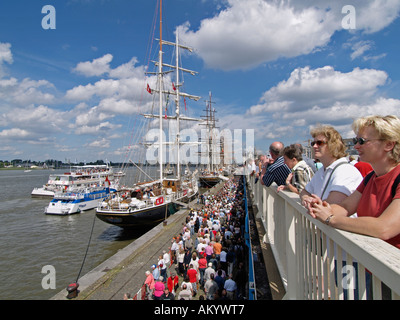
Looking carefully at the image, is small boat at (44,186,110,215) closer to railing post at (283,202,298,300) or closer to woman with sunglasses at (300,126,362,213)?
railing post at (283,202,298,300)

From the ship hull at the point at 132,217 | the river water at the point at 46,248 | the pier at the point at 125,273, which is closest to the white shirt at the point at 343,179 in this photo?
the pier at the point at 125,273

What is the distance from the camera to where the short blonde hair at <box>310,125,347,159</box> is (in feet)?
7.55

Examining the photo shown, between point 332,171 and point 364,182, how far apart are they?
37cm

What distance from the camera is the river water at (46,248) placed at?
1219 centimetres

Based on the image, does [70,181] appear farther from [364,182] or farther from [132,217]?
[364,182]

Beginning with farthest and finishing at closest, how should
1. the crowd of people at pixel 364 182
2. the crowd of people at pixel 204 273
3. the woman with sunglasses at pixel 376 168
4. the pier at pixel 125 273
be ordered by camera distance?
the pier at pixel 125 273, the crowd of people at pixel 204 273, the woman with sunglasses at pixel 376 168, the crowd of people at pixel 364 182

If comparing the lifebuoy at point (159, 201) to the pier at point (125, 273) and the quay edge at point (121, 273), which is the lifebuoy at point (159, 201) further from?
the pier at point (125, 273)

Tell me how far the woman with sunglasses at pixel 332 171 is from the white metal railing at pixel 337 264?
29 cm

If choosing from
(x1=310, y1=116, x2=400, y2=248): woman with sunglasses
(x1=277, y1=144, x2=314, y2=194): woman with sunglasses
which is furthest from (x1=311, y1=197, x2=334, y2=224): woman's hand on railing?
(x1=277, y1=144, x2=314, y2=194): woman with sunglasses

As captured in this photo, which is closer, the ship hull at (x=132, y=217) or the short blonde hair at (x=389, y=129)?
the short blonde hair at (x=389, y=129)

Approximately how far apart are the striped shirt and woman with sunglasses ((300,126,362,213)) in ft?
4.36

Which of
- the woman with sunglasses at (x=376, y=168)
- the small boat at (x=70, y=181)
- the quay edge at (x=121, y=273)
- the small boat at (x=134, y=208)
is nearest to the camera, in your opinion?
the woman with sunglasses at (x=376, y=168)
